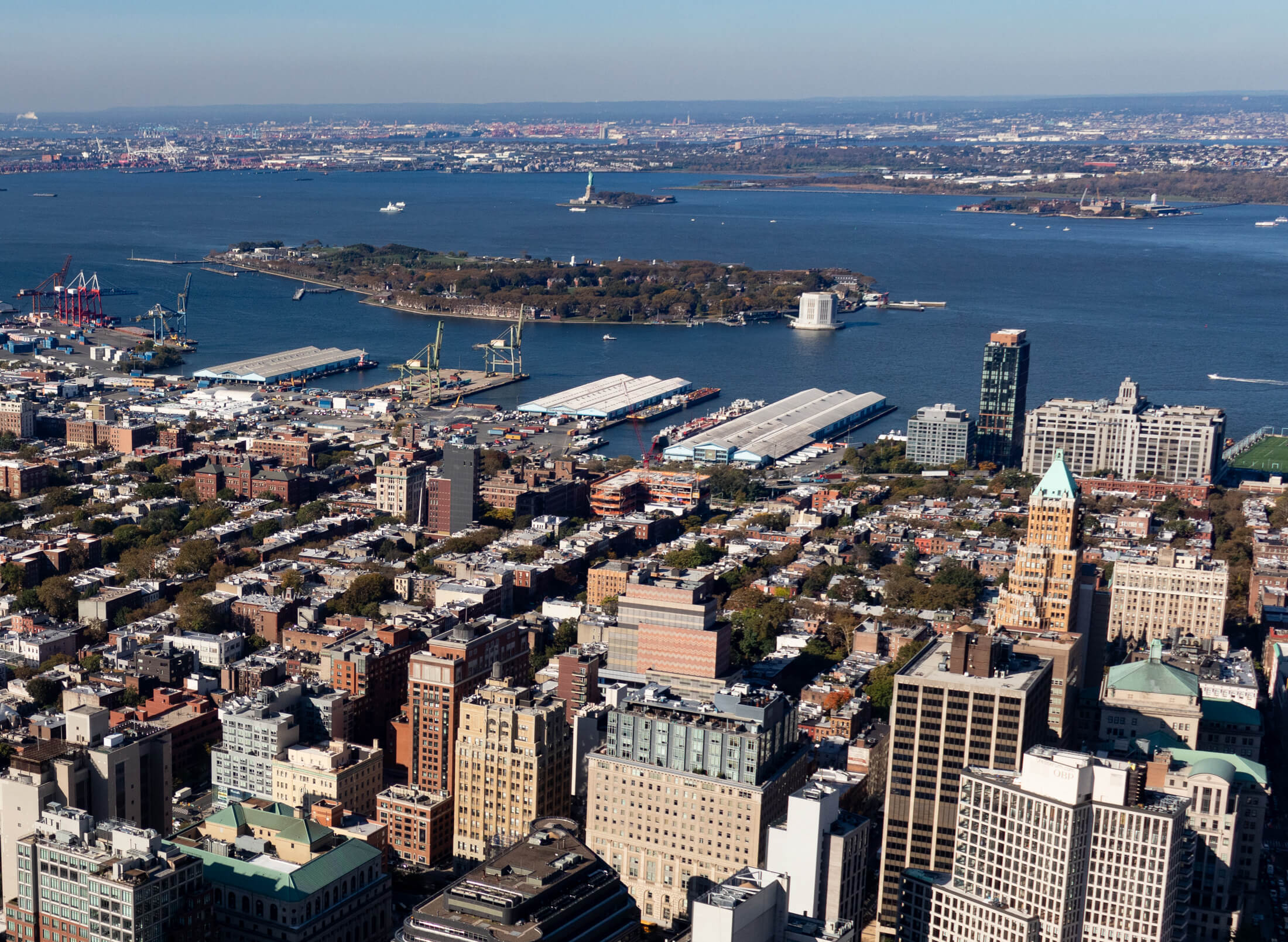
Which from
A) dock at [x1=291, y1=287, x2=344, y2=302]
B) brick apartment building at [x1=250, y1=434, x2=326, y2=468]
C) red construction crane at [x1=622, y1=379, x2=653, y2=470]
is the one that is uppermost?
dock at [x1=291, y1=287, x2=344, y2=302]

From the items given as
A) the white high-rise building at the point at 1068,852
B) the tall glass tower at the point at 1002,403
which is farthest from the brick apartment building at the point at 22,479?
the white high-rise building at the point at 1068,852

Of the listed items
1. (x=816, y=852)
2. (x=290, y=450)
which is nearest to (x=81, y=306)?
(x=290, y=450)

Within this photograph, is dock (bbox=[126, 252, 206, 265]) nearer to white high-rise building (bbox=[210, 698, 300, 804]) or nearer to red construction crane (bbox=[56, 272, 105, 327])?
red construction crane (bbox=[56, 272, 105, 327])

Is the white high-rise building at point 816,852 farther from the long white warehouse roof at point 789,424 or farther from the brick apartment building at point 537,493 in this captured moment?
the long white warehouse roof at point 789,424

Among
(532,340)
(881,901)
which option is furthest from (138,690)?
(532,340)

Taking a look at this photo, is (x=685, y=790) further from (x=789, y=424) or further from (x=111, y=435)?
(x=789, y=424)

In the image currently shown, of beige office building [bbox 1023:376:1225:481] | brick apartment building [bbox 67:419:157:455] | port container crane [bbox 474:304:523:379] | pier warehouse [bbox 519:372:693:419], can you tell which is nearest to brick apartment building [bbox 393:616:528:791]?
brick apartment building [bbox 67:419:157:455]
